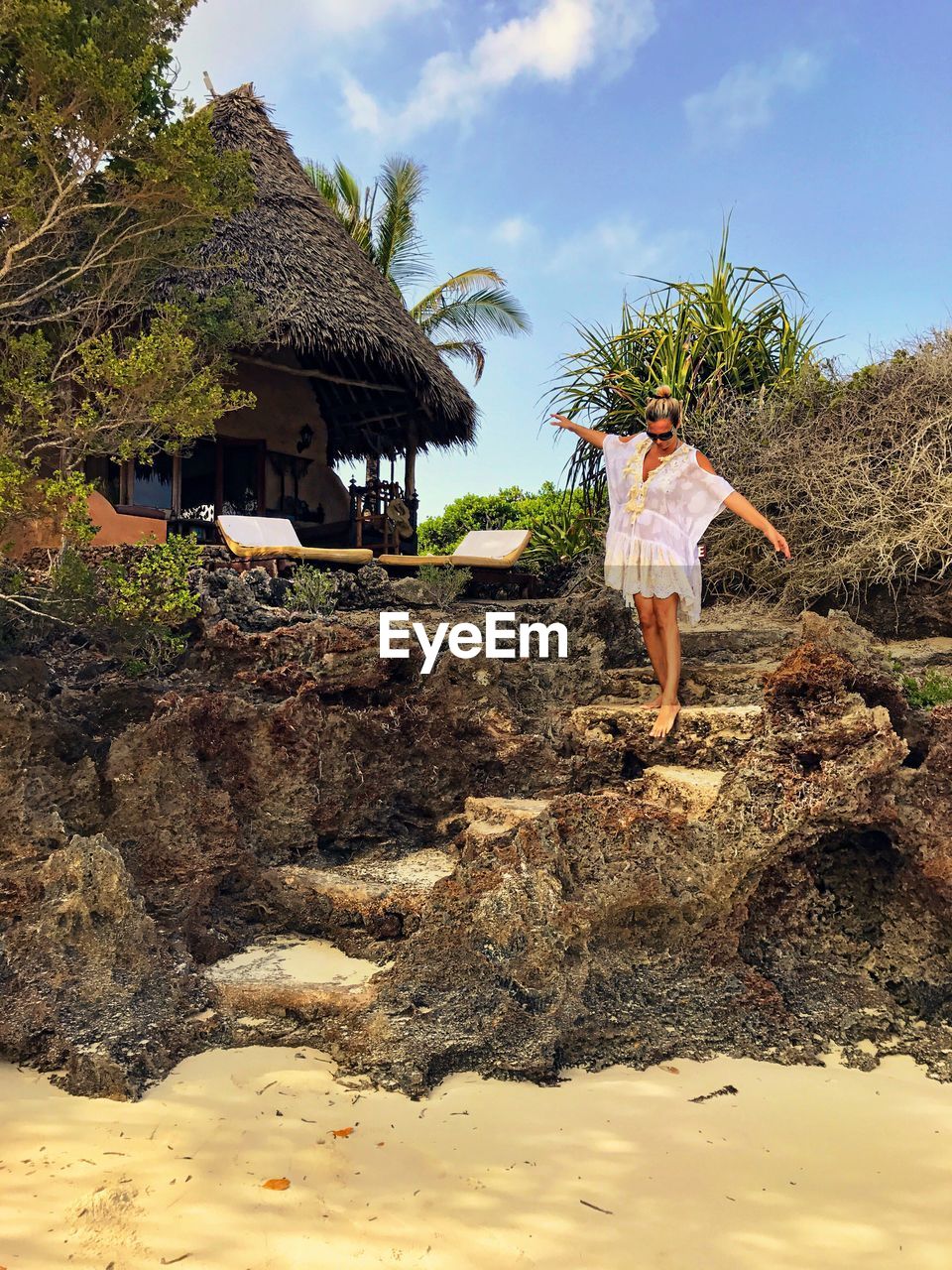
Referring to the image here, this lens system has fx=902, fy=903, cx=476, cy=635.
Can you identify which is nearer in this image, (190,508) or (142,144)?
(142,144)

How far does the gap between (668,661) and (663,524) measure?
695 millimetres

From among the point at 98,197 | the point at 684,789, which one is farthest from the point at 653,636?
the point at 98,197

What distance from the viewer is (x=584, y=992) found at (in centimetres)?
334

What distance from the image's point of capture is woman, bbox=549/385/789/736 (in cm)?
442

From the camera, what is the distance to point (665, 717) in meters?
4.29

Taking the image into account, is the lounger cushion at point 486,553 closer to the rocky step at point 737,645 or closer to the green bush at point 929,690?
the rocky step at point 737,645

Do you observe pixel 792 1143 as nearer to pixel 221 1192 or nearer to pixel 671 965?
Answer: pixel 671 965

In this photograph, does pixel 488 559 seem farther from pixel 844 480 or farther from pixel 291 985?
pixel 291 985

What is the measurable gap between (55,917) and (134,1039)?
22.8 inches

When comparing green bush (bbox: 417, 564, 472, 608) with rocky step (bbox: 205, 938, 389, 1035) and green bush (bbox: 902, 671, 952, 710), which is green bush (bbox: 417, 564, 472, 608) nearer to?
green bush (bbox: 902, 671, 952, 710)

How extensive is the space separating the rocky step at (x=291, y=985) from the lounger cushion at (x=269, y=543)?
5176 mm

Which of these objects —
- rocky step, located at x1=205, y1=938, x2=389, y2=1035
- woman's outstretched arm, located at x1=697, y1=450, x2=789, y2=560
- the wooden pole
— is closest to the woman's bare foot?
woman's outstretched arm, located at x1=697, y1=450, x2=789, y2=560

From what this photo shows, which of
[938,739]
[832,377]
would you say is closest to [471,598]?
[832,377]

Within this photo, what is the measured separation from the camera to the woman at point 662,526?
4418 millimetres
